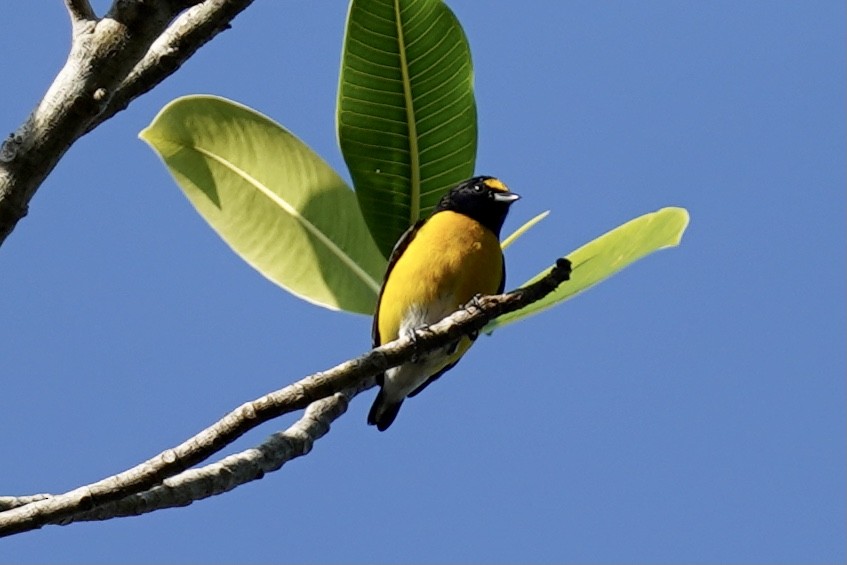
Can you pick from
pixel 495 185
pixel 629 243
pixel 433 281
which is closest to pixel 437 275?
pixel 433 281

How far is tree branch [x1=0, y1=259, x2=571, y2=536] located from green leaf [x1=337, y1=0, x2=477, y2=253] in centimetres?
104

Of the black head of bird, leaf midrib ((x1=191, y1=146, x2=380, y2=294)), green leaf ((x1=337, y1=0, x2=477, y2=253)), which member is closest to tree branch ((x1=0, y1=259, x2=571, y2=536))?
green leaf ((x1=337, y1=0, x2=477, y2=253))

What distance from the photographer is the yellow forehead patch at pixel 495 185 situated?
3891 mm

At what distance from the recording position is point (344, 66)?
2936 mm

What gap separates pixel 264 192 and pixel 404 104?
1.66 feet

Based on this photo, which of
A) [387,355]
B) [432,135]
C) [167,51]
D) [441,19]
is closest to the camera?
[167,51]

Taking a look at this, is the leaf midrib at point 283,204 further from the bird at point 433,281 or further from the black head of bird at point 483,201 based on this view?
the black head of bird at point 483,201

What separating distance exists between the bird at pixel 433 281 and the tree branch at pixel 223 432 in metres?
1.18

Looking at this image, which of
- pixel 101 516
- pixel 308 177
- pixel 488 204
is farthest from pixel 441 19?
pixel 101 516

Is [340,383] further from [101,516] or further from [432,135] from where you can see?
[432,135]

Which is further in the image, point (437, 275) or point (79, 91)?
point (437, 275)

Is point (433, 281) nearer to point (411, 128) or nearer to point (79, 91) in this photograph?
point (411, 128)

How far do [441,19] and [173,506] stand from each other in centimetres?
142

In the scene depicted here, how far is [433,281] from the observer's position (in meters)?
3.43
